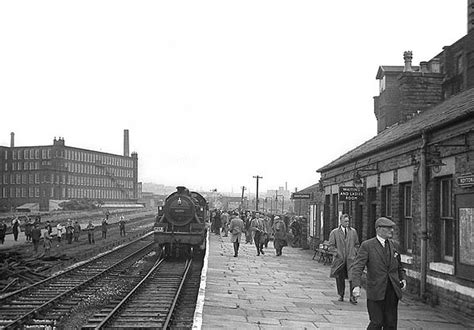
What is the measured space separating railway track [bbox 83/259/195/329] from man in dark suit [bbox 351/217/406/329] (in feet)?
13.8

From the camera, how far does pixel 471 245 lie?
31.7 feet

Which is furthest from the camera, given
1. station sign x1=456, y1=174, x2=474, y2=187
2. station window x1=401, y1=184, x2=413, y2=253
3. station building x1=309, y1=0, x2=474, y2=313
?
station window x1=401, y1=184, x2=413, y2=253

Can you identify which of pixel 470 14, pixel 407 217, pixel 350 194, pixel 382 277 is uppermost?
pixel 470 14

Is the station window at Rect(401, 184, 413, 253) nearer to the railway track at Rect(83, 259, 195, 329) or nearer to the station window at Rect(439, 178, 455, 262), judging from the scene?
the station window at Rect(439, 178, 455, 262)

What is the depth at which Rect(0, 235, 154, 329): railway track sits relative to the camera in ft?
38.7

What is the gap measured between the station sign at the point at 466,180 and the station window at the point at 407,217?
136 inches

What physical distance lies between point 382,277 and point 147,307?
23.5 feet

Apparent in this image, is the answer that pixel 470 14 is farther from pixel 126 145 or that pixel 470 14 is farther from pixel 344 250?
pixel 126 145

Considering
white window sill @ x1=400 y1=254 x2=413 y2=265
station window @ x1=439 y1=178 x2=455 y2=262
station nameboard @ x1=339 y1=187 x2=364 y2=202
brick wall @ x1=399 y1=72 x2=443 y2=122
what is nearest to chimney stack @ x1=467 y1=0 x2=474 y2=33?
brick wall @ x1=399 y1=72 x2=443 y2=122

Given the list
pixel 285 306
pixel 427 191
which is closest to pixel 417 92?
pixel 427 191

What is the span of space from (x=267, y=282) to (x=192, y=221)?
30.2ft

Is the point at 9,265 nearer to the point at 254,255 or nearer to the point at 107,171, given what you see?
the point at 254,255

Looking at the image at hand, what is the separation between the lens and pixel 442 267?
10875 millimetres

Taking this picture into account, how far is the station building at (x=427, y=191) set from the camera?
998cm
